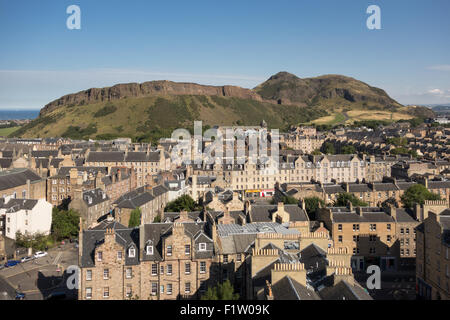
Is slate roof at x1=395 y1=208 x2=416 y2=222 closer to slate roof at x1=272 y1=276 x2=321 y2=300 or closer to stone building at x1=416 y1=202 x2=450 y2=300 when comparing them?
stone building at x1=416 y1=202 x2=450 y2=300

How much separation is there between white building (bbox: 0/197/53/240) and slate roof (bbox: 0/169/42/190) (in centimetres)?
900

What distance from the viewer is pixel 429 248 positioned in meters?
39.3

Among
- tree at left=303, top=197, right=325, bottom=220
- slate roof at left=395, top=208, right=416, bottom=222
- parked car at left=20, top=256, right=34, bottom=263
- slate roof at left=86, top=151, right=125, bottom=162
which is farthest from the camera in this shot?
slate roof at left=86, top=151, right=125, bottom=162

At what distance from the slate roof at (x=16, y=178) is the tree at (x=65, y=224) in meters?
13.6

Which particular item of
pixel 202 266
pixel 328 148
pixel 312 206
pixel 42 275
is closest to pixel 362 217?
pixel 312 206

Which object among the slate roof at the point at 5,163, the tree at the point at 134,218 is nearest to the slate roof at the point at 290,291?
the tree at the point at 134,218

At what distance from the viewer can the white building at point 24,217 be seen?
58.0 meters

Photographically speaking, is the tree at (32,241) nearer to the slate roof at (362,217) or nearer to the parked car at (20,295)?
the parked car at (20,295)

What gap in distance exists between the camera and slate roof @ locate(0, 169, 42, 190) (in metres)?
69.8

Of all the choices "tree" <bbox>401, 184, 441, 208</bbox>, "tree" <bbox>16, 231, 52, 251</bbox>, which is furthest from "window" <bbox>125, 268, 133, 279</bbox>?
"tree" <bbox>401, 184, 441, 208</bbox>

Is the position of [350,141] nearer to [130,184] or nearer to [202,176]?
[202,176]

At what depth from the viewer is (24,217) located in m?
59.0

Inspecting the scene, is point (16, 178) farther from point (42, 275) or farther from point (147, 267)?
point (147, 267)
